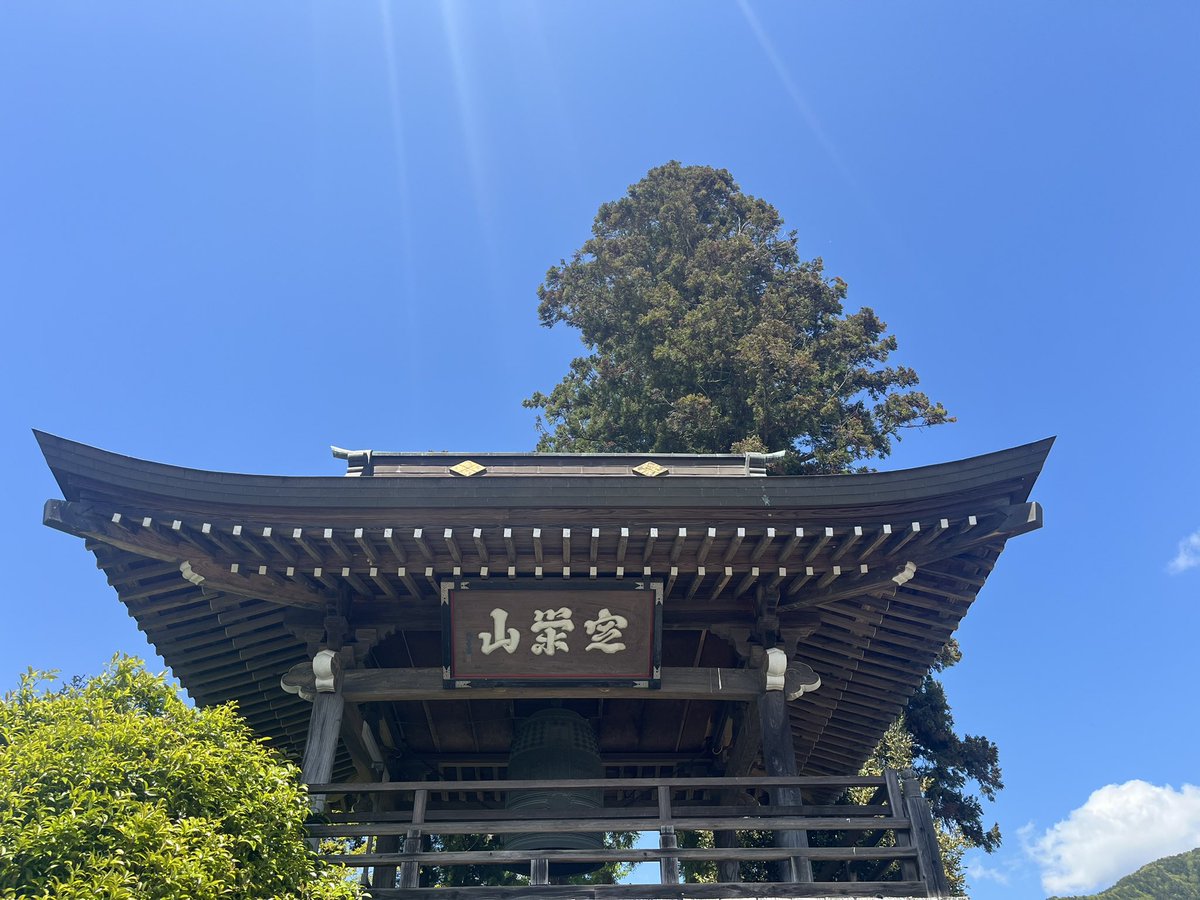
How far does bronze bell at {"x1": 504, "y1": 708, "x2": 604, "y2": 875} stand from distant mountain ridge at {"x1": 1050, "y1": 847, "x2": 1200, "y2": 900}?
62.4 m

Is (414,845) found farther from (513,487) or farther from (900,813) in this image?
(900,813)

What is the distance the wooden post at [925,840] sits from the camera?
25.4ft

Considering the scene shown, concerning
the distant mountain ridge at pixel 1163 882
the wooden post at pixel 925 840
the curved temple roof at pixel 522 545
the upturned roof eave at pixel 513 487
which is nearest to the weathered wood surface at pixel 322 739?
the curved temple roof at pixel 522 545

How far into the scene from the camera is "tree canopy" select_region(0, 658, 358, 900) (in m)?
5.51

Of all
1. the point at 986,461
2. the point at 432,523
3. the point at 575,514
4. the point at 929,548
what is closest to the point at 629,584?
the point at 575,514

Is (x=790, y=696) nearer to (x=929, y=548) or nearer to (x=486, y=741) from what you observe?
(x=929, y=548)

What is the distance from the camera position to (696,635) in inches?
450

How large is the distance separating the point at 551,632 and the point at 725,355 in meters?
13.7

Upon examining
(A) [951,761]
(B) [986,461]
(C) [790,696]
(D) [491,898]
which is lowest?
(D) [491,898]

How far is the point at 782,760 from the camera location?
907 cm

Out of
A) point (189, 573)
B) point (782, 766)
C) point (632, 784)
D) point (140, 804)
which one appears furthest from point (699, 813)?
point (189, 573)

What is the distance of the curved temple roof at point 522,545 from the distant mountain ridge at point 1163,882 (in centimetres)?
6252

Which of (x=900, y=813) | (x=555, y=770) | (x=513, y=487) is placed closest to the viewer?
(x=900, y=813)

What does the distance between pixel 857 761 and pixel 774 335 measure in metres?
11.8
